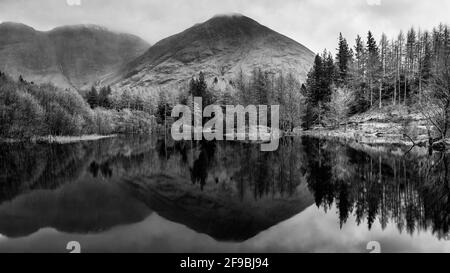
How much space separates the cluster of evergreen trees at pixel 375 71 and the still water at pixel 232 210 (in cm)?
6512

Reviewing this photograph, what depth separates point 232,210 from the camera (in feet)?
44.7

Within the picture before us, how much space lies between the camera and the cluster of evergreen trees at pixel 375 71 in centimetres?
8225

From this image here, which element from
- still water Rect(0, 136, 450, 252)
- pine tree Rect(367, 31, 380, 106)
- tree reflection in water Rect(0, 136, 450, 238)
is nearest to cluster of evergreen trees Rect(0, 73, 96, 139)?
tree reflection in water Rect(0, 136, 450, 238)

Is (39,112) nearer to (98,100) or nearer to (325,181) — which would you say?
(325,181)

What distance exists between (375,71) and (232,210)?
86.8 metres

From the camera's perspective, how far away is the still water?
986 cm

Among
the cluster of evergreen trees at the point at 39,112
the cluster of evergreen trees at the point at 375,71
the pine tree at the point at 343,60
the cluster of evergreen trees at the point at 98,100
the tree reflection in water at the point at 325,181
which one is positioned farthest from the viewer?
the cluster of evergreen trees at the point at 98,100

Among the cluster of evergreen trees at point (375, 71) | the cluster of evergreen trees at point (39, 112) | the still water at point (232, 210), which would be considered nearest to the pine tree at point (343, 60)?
the cluster of evergreen trees at point (375, 71)

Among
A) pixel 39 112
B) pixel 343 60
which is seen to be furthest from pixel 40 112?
pixel 343 60

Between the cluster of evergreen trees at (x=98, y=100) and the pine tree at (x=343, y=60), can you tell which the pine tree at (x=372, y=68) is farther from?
the cluster of evergreen trees at (x=98, y=100)

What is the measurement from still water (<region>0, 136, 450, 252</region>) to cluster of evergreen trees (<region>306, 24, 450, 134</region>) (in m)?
65.1

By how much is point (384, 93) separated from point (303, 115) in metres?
23.4

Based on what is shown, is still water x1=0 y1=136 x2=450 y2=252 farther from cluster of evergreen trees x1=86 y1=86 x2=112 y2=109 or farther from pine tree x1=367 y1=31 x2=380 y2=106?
cluster of evergreen trees x1=86 y1=86 x2=112 y2=109
